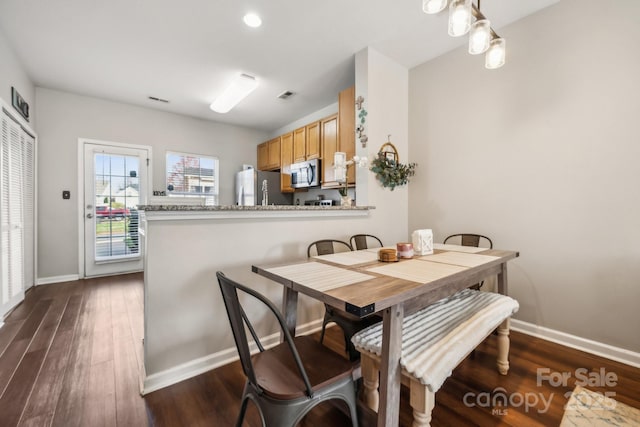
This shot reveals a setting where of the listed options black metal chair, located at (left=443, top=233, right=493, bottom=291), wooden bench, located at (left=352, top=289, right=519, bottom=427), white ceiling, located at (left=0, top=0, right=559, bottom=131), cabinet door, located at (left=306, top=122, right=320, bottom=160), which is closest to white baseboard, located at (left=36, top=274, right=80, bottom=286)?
white ceiling, located at (left=0, top=0, right=559, bottom=131)

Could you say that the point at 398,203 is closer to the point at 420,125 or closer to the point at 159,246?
the point at 420,125

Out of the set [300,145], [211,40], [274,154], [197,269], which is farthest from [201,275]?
[274,154]

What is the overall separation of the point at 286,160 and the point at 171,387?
3.64m

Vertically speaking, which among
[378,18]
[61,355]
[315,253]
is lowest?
[61,355]

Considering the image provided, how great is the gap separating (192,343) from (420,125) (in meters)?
3.03

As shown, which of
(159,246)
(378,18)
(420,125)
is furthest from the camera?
(420,125)

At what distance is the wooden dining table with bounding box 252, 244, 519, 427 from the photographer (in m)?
1.00

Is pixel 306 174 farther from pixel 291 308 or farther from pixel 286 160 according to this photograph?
pixel 291 308

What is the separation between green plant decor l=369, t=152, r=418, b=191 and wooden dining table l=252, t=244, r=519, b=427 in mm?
1200

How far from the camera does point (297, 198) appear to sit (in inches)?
199

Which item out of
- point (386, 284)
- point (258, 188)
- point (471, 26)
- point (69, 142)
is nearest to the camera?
point (386, 284)

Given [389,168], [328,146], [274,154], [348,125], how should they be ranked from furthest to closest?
[274,154] < [328,146] < [348,125] < [389,168]

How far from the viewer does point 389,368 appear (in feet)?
3.29

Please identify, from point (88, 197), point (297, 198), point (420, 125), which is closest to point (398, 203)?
point (420, 125)
